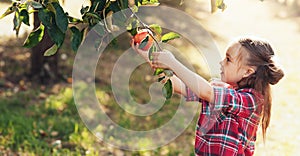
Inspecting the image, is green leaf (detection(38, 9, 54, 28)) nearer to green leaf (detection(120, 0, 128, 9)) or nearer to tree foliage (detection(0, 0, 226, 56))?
tree foliage (detection(0, 0, 226, 56))

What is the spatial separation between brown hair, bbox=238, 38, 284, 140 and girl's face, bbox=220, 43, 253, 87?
0.09 ft

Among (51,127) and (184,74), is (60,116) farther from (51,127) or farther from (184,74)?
(184,74)

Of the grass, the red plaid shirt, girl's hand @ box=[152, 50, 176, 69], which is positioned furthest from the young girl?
the grass

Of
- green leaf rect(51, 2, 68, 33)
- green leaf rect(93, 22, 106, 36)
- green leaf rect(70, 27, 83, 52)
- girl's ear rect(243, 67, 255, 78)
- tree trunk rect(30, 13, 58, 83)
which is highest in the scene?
green leaf rect(51, 2, 68, 33)

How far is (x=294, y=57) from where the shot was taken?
8.29 metres

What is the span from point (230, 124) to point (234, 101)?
14 centimetres

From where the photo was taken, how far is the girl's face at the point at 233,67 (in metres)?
2.40

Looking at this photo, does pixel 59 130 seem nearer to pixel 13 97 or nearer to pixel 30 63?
pixel 13 97

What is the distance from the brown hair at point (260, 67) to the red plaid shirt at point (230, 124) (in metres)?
0.04

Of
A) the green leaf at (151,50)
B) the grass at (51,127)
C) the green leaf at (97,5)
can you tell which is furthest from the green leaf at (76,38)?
the grass at (51,127)

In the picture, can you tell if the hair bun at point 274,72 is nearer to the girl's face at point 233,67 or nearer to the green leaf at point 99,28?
the girl's face at point 233,67

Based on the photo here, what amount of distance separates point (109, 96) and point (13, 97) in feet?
3.19

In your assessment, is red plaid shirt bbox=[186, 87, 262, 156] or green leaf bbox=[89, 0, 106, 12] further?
red plaid shirt bbox=[186, 87, 262, 156]

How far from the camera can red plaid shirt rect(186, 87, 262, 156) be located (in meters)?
2.33
